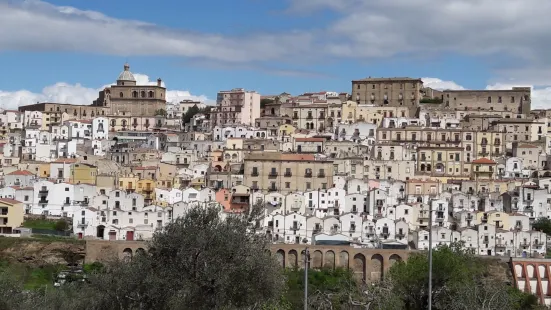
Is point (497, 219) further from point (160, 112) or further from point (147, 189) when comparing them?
point (160, 112)

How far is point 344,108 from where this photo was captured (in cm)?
7750

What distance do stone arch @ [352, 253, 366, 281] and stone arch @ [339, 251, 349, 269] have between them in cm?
50

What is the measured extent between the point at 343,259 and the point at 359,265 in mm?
1011

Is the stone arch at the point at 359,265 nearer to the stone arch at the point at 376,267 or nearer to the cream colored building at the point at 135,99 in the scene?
the stone arch at the point at 376,267

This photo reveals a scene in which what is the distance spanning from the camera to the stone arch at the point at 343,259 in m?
49.1

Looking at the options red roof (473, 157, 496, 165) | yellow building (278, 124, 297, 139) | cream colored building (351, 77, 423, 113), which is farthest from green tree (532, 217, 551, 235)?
cream colored building (351, 77, 423, 113)

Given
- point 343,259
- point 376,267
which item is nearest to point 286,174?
point 343,259

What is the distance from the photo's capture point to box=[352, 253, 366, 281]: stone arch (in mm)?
49156

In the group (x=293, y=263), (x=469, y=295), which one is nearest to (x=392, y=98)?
(x=293, y=263)

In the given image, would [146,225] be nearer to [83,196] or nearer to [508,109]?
[83,196]

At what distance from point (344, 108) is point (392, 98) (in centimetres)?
769

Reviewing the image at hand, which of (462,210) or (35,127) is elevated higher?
(35,127)

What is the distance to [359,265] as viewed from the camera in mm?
49344

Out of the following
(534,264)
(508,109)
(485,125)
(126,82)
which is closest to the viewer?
(534,264)
